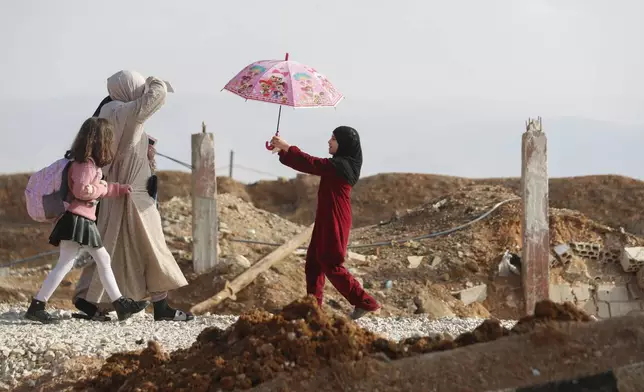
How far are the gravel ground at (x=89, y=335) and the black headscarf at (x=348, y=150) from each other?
51.5 inches

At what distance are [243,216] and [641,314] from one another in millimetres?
11059

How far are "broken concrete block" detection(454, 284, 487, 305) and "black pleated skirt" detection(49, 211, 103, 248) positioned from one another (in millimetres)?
5930

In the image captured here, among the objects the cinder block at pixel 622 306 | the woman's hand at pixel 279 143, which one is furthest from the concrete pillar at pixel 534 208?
the woman's hand at pixel 279 143

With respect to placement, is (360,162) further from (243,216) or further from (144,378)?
(243,216)

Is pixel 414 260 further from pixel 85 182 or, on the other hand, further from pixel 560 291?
pixel 85 182

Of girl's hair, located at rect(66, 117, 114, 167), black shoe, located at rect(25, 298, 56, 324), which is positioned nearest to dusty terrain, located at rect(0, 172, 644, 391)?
black shoe, located at rect(25, 298, 56, 324)

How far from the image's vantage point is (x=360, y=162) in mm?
8250

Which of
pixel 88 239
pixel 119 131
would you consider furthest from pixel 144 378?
pixel 119 131

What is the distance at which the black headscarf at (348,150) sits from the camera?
8102 mm

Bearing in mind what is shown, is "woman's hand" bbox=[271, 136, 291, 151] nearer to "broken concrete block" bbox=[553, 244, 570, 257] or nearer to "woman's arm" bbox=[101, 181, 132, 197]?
"woman's arm" bbox=[101, 181, 132, 197]

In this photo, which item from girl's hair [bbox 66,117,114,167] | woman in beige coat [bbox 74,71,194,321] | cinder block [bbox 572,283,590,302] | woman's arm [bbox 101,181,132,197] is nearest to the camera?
girl's hair [bbox 66,117,114,167]

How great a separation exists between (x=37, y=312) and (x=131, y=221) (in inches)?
41.8

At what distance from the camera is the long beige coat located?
8273 millimetres

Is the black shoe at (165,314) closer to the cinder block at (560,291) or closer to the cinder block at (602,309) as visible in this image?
the cinder block at (560,291)
